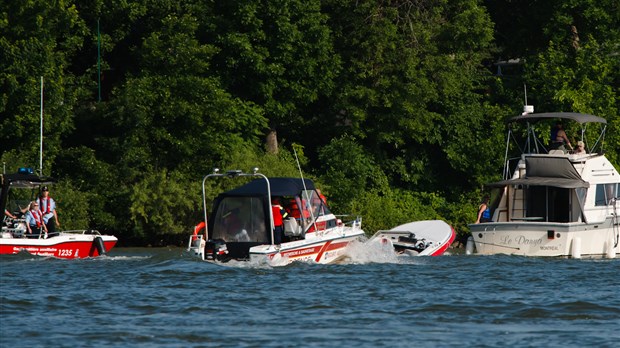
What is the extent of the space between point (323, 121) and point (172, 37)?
7200 mm

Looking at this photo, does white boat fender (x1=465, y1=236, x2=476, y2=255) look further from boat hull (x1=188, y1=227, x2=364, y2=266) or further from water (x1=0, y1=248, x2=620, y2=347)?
boat hull (x1=188, y1=227, x2=364, y2=266)

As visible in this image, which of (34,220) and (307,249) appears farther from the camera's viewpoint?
(34,220)

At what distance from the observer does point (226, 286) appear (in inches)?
1023

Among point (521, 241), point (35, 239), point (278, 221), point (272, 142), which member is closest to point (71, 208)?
point (272, 142)

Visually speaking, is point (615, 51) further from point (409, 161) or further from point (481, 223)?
point (481, 223)

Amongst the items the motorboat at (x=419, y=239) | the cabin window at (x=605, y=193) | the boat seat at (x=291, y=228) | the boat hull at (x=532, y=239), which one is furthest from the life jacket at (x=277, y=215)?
the cabin window at (x=605, y=193)

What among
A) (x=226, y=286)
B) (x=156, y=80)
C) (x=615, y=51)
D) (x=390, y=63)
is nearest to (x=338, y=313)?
(x=226, y=286)

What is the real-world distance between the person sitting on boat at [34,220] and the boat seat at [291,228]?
7.88 meters

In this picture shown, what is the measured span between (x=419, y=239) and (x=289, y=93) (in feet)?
40.7

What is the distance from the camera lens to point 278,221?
29.8 metres

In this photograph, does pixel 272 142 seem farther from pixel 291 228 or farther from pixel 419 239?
pixel 291 228

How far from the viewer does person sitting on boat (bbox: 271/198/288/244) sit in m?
29.7

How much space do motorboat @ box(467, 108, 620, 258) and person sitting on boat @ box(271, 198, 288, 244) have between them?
8139 mm

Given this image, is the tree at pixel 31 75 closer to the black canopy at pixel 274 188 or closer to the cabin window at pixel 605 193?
the black canopy at pixel 274 188
